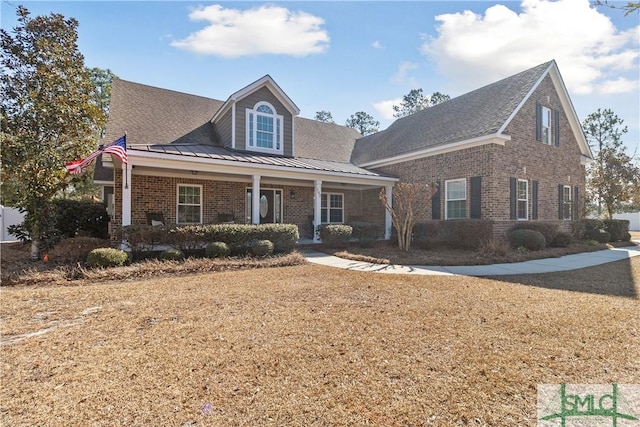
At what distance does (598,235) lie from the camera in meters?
15.3

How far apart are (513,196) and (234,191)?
1170 centimetres

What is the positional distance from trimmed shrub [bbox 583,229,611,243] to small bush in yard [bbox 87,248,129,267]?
19.8m

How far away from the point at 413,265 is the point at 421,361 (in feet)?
20.3

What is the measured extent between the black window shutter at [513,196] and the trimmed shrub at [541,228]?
407 mm

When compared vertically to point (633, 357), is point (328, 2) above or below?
above

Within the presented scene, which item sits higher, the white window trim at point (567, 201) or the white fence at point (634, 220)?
the white window trim at point (567, 201)

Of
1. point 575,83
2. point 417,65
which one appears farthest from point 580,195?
point 417,65

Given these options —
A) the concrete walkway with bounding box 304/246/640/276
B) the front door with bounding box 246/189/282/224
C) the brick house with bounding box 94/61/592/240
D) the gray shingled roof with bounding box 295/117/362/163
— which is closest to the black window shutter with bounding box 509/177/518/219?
the brick house with bounding box 94/61/592/240

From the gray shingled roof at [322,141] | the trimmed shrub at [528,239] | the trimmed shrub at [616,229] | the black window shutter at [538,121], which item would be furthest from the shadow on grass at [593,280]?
the gray shingled roof at [322,141]

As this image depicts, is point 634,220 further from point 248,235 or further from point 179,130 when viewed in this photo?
point 179,130

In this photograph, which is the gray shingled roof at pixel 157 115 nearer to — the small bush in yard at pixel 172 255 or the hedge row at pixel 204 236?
the hedge row at pixel 204 236

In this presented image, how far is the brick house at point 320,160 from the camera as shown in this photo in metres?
12.1

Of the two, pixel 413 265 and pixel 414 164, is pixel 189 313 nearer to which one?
pixel 413 265

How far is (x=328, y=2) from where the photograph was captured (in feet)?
30.7
